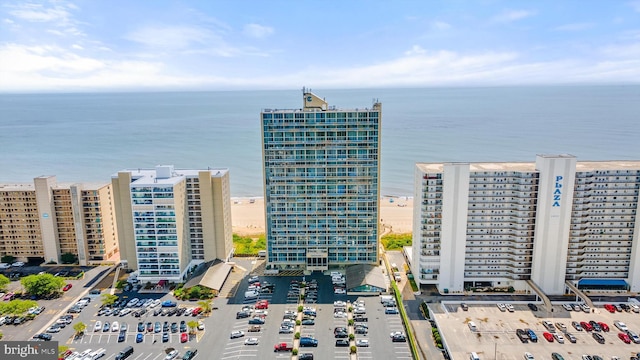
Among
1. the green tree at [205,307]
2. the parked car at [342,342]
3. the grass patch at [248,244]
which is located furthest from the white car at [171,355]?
the grass patch at [248,244]

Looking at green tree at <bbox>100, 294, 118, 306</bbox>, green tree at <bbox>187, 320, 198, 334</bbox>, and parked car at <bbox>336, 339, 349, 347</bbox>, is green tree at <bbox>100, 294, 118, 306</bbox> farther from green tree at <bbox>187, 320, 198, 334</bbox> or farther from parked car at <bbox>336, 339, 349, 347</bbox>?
parked car at <bbox>336, 339, 349, 347</bbox>

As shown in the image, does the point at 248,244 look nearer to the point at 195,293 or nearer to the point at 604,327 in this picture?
the point at 195,293

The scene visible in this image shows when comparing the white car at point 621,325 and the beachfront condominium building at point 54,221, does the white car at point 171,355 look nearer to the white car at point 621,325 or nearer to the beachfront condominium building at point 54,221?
the beachfront condominium building at point 54,221

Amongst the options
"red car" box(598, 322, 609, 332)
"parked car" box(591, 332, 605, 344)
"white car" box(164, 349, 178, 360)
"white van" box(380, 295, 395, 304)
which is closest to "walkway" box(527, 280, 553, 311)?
"red car" box(598, 322, 609, 332)

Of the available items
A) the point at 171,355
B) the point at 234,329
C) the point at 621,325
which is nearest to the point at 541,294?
the point at 621,325

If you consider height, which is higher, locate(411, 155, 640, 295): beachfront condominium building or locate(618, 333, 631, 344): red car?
locate(411, 155, 640, 295): beachfront condominium building
